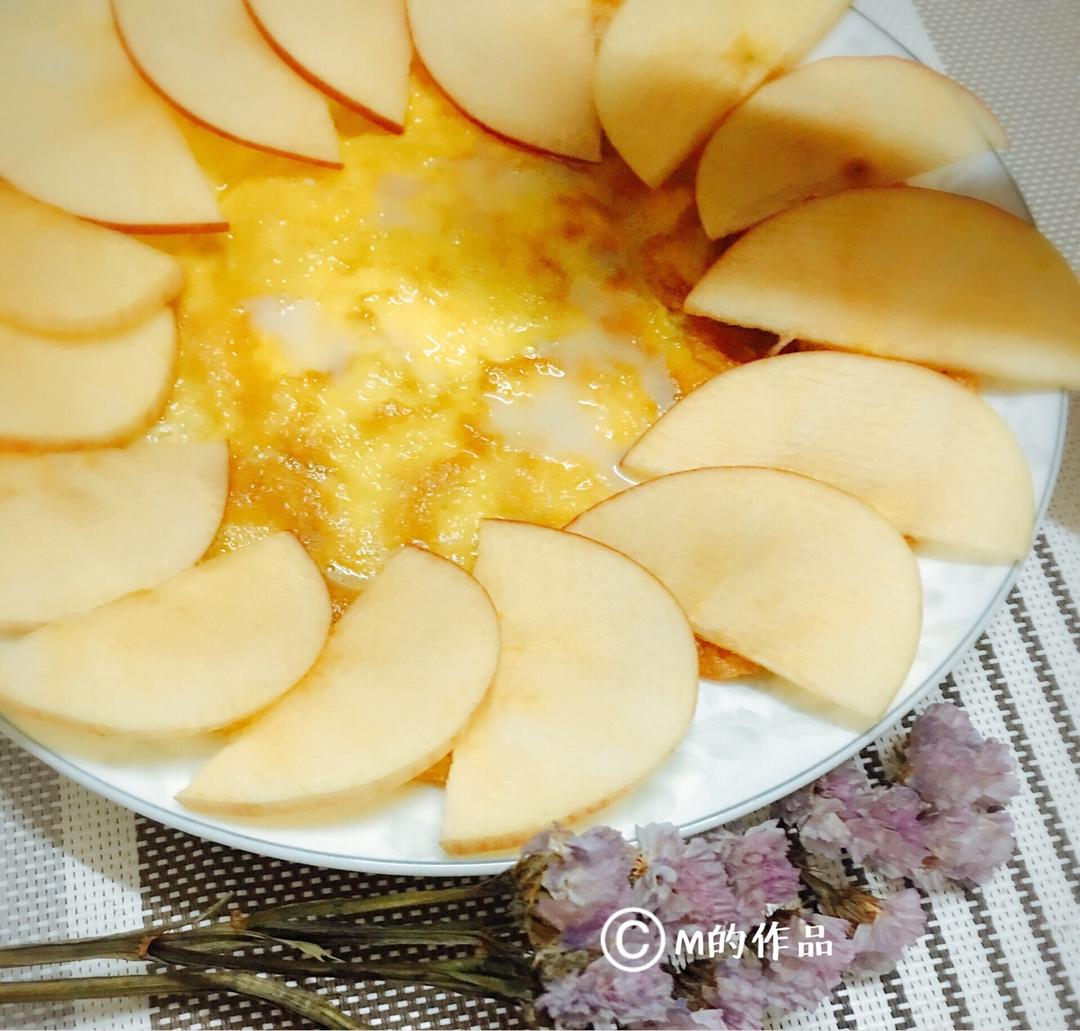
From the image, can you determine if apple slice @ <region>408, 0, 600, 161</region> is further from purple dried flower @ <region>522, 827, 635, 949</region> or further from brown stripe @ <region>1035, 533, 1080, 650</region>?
purple dried flower @ <region>522, 827, 635, 949</region>

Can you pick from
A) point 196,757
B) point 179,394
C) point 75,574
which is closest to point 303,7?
point 179,394

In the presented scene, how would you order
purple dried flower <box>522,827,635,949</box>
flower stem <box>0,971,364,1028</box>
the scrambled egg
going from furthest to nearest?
the scrambled egg → flower stem <box>0,971,364,1028</box> → purple dried flower <box>522,827,635,949</box>

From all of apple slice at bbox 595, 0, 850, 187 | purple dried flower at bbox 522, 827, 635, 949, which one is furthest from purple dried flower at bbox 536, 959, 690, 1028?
apple slice at bbox 595, 0, 850, 187

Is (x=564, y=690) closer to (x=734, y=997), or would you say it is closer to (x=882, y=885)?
(x=734, y=997)

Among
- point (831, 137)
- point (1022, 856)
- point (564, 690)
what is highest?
point (831, 137)

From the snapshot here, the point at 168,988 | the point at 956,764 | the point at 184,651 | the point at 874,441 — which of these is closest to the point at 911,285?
the point at 874,441

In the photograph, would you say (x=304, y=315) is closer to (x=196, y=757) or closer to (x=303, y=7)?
(x=303, y=7)

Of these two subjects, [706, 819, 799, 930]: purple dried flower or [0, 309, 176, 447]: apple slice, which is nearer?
[706, 819, 799, 930]: purple dried flower
